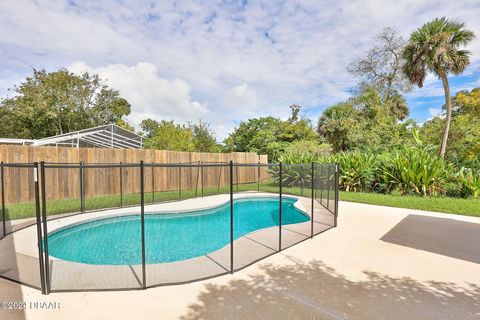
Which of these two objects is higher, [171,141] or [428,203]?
[171,141]

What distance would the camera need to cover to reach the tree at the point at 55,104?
16141 millimetres

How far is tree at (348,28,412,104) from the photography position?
2045 centimetres

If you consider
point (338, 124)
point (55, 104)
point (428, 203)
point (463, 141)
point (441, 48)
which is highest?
A: point (441, 48)

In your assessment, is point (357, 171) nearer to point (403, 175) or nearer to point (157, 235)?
point (403, 175)

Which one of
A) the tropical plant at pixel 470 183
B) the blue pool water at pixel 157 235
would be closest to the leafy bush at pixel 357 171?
the tropical plant at pixel 470 183

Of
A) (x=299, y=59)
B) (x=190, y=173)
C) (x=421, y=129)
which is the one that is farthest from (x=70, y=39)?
(x=421, y=129)

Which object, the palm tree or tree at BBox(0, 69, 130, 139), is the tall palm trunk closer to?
the palm tree

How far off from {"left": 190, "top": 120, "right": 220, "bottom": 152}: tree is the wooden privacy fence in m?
9.50

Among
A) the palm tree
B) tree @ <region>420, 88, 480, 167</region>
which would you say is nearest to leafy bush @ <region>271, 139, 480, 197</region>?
the palm tree

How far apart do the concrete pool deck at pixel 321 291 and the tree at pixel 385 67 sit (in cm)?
2032

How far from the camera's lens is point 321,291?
2.92m

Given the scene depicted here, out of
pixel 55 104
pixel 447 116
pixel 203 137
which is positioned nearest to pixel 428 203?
pixel 447 116

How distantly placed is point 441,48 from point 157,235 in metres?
13.9

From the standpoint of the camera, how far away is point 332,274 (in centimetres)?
337
